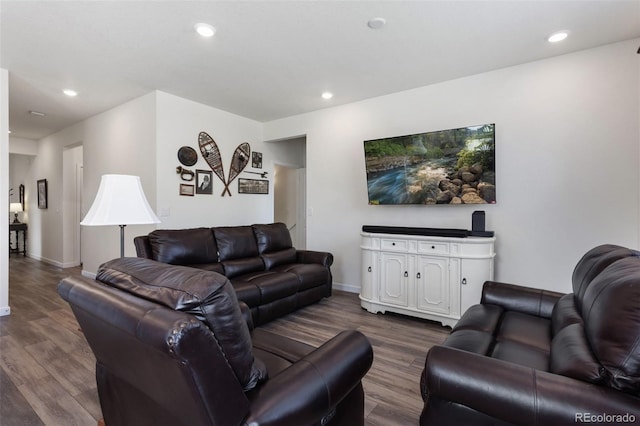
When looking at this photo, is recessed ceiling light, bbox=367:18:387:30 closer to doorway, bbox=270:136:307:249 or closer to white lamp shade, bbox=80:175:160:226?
white lamp shade, bbox=80:175:160:226

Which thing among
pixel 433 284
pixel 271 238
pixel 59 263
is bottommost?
pixel 59 263

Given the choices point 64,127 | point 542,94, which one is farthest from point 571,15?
point 64,127

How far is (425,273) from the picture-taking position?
3219 millimetres

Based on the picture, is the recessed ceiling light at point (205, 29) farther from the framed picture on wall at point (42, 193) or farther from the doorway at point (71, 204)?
the framed picture on wall at point (42, 193)

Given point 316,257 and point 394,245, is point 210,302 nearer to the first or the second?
point 394,245

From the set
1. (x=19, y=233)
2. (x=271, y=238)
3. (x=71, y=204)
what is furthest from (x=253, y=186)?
(x=19, y=233)

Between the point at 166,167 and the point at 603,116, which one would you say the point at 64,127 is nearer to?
the point at 166,167

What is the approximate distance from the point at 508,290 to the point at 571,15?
7.21 feet

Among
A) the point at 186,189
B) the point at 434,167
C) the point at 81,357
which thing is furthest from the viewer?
the point at 186,189

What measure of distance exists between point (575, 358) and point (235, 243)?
10.7 ft

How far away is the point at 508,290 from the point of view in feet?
7.30

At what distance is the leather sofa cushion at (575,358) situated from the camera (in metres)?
1.02

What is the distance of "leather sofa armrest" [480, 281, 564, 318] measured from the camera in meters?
2.08

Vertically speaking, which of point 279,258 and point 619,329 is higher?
point 619,329
